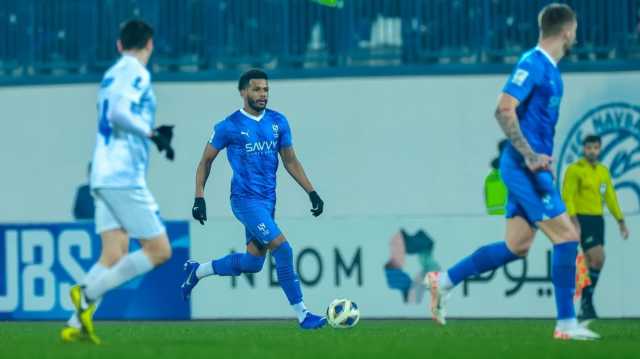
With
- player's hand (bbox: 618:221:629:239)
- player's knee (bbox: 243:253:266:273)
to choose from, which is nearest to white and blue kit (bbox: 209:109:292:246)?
player's knee (bbox: 243:253:266:273)

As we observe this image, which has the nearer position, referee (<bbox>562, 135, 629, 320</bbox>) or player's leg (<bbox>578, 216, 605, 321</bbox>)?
player's leg (<bbox>578, 216, 605, 321</bbox>)

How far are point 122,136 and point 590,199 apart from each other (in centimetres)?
673

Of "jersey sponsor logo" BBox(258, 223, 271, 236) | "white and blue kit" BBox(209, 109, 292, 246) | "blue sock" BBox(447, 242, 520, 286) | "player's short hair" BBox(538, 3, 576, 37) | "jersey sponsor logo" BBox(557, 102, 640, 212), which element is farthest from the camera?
"jersey sponsor logo" BBox(557, 102, 640, 212)

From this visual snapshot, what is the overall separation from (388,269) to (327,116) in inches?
222

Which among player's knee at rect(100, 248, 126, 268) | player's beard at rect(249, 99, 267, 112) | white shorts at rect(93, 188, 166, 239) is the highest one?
player's beard at rect(249, 99, 267, 112)

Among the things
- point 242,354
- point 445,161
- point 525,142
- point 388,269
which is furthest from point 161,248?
point 445,161

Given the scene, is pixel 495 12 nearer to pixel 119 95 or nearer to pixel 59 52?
pixel 59 52

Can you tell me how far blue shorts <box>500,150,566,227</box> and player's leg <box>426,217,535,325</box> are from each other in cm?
9

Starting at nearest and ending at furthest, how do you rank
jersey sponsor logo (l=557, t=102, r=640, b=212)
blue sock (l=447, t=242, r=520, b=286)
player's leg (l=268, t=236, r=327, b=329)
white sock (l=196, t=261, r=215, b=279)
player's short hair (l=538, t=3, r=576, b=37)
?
1. player's short hair (l=538, t=3, r=576, b=37)
2. blue sock (l=447, t=242, r=520, b=286)
3. player's leg (l=268, t=236, r=327, b=329)
4. white sock (l=196, t=261, r=215, b=279)
5. jersey sponsor logo (l=557, t=102, r=640, b=212)

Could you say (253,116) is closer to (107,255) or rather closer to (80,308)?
(107,255)

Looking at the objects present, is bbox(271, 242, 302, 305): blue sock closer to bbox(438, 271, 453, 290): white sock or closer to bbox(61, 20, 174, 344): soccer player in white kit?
bbox(438, 271, 453, 290): white sock

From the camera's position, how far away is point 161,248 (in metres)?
9.55

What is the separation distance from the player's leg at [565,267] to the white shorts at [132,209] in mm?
2388

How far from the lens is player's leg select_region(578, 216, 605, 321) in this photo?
14.9 m
